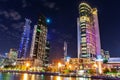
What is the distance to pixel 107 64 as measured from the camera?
178m

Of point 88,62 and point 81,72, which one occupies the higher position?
point 88,62

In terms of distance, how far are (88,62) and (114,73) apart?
6212 cm

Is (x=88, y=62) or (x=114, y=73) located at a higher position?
(x=88, y=62)

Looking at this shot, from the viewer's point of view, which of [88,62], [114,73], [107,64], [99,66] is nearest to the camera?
[114,73]

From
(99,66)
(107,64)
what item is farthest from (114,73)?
(107,64)

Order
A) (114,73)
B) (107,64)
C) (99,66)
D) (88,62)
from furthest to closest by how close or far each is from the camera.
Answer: (88,62) < (107,64) < (99,66) < (114,73)

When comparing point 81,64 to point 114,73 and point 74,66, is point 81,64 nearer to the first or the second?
point 74,66

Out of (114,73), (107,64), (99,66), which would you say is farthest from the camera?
(107,64)

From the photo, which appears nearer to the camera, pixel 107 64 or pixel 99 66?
pixel 99 66

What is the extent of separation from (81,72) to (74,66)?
5942 cm

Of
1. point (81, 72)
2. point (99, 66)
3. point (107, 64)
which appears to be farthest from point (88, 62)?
point (81, 72)

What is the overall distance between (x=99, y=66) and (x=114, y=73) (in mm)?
22729

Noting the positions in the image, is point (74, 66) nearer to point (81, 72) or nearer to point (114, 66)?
point (114, 66)

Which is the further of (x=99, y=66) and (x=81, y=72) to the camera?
(x=99, y=66)
